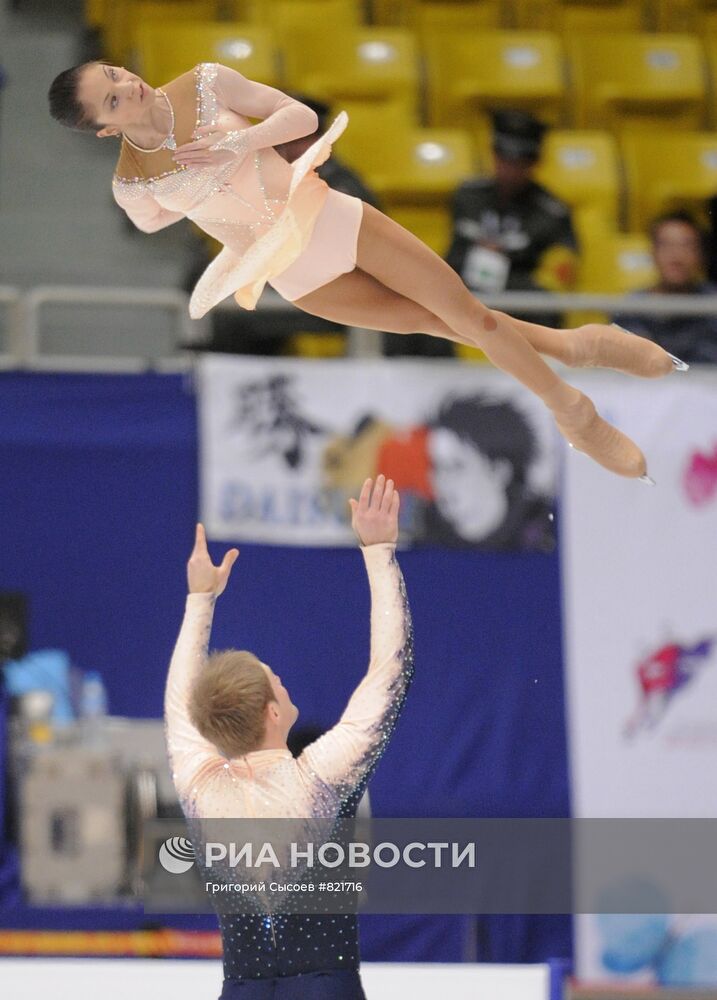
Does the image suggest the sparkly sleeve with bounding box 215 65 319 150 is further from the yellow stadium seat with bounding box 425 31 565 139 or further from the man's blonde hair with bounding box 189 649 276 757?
the yellow stadium seat with bounding box 425 31 565 139

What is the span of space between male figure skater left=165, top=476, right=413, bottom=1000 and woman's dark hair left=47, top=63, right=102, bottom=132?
3.13 ft

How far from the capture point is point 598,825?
19.9 feet

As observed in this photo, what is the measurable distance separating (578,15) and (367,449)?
3.07m

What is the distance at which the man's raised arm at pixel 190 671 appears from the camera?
3.57 metres

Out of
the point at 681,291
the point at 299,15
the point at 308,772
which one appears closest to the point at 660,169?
the point at 681,291

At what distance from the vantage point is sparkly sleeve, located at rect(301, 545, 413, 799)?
3.49 m

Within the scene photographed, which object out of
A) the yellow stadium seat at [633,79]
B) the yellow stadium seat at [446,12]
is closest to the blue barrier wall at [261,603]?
the yellow stadium seat at [633,79]

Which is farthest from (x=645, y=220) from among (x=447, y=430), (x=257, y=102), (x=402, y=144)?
(x=257, y=102)

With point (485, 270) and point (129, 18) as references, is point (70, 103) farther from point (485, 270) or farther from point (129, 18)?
point (129, 18)

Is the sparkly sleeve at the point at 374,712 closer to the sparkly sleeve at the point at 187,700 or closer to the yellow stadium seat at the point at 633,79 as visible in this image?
the sparkly sleeve at the point at 187,700

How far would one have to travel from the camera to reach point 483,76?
7.41 metres

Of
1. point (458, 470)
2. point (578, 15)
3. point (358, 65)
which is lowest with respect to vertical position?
point (458, 470)

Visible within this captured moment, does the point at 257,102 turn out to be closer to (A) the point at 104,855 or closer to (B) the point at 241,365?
(B) the point at 241,365

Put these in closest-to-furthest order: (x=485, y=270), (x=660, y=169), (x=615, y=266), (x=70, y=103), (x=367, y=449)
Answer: (x=70, y=103) < (x=485, y=270) < (x=367, y=449) < (x=615, y=266) < (x=660, y=169)
